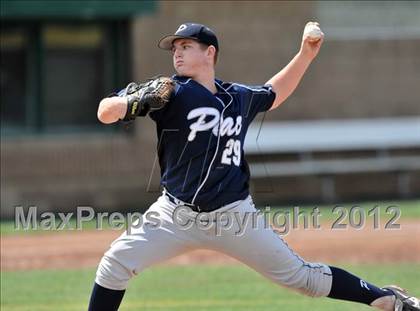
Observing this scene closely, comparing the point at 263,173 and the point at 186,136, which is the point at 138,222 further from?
the point at 263,173

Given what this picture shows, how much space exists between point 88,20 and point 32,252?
644cm

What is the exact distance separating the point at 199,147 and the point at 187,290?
357 centimetres

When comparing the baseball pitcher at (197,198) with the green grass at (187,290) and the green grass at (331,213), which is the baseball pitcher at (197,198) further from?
the green grass at (331,213)

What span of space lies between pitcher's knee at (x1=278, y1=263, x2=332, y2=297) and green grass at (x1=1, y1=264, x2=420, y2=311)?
1801 mm

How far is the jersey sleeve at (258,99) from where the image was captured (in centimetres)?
602

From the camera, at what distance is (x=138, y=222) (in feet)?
18.9

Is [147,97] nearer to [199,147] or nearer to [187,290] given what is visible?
[199,147]

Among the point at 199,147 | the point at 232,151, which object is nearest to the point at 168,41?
the point at 199,147

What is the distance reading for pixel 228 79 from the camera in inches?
720

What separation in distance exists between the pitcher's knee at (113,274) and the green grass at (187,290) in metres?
2.15

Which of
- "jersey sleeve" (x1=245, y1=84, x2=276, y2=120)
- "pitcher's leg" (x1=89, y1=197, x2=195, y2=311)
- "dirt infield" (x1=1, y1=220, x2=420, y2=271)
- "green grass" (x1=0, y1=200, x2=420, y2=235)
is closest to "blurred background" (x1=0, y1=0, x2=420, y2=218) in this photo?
"green grass" (x1=0, y1=200, x2=420, y2=235)

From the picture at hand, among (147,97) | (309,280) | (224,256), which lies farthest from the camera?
(224,256)

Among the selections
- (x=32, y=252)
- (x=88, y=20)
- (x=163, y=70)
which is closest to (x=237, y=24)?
(x=163, y=70)

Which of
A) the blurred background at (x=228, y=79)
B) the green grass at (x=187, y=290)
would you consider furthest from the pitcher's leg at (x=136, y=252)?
the blurred background at (x=228, y=79)
